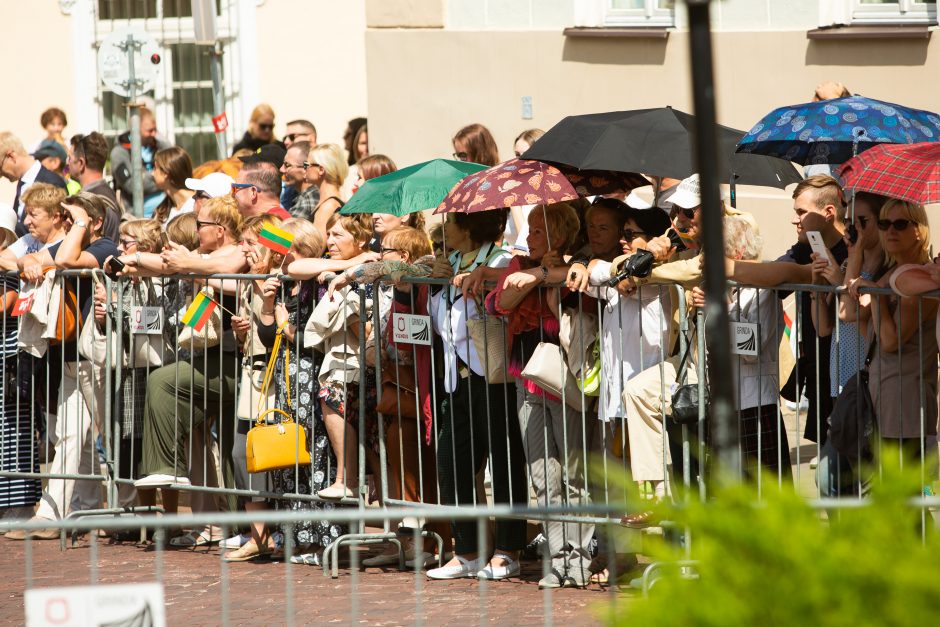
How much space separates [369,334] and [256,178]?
1994 mm

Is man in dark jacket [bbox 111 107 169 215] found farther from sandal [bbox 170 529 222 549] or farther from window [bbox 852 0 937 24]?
window [bbox 852 0 937 24]

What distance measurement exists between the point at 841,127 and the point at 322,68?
1298 cm

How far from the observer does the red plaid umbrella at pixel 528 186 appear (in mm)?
7121

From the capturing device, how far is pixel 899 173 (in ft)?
20.5

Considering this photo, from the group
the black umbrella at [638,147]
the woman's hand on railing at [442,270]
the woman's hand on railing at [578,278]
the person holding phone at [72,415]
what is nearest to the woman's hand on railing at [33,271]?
the person holding phone at [72,415]

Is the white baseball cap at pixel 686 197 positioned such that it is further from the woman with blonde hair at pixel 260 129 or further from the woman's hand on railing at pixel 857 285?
the woman with blonde hair at pixel 260 129

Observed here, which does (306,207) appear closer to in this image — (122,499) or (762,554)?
(122,499)

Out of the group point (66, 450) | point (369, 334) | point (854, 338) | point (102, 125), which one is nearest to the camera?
point (854, 338)

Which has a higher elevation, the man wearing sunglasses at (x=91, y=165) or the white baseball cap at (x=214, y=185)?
the man wearing sunglasses at (x=91, y=165)

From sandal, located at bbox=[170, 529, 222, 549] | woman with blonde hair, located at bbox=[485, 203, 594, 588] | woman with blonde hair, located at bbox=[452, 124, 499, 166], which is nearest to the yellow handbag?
sandal, located at bbox=[170, 529, 222, 549]

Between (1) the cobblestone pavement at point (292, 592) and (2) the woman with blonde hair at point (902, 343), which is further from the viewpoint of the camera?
(1) the cobblestone pavement at point (292, 592)

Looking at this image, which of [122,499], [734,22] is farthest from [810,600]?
[734,22]

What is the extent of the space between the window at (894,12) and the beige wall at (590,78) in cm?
27

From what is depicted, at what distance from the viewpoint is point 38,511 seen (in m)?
9.37
